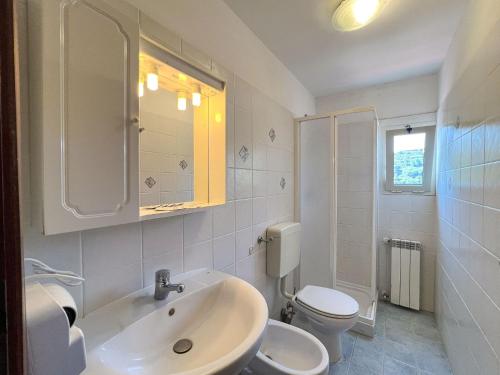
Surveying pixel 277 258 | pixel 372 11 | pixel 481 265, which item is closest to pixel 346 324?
pixel 277 258

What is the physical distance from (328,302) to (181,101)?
1595 mm

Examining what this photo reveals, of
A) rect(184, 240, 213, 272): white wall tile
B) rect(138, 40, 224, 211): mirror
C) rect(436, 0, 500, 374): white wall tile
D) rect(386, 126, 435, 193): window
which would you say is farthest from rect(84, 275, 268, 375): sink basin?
rect(386, 126, 435, 193): window

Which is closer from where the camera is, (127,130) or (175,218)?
(127,130)

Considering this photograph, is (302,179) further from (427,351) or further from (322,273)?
(427,351)

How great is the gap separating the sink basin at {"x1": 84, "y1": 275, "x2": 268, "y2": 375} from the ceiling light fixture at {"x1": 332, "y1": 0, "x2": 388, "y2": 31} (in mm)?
1550

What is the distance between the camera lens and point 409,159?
231cm

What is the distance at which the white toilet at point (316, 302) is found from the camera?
4.93 ft

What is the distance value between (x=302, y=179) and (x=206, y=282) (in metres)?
1.48

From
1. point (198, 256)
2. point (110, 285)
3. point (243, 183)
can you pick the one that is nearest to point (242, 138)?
point (243, 183)

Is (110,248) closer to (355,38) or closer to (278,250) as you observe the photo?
(278,250)

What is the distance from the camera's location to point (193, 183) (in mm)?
1207

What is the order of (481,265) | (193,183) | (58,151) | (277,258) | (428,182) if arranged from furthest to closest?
(428,182) < (277,258) < (193,183) < (481,265) < (58,151)

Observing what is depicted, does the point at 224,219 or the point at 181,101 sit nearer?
the point at 181,101

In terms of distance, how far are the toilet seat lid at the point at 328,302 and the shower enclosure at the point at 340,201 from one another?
0.40m
